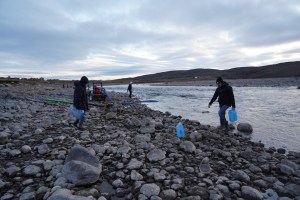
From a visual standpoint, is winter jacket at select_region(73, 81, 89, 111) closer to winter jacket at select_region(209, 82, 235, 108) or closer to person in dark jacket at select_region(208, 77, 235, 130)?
person in dark jacket at select_region(208, 77, 235, 130)

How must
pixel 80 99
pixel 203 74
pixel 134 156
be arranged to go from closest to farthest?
pixel 134 156
pixel 80 99
pixel 203 74

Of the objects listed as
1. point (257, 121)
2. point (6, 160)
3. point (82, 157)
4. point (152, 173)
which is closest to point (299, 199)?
point (152, 173)

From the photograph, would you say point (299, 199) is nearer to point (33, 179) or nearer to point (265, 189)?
point (265, 189)

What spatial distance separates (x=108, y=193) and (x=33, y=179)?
1.63 meters

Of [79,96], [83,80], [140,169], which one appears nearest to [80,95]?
[79,96]

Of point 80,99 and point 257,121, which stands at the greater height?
point 80,99

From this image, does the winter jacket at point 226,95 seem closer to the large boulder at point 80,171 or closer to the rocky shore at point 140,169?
the rocky shore at point 140,169

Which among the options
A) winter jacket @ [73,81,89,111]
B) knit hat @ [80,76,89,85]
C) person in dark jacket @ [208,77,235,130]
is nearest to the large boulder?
winter jacket @ [73,81,89,111]

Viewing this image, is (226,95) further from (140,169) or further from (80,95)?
(80,95)

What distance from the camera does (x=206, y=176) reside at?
4891 mm

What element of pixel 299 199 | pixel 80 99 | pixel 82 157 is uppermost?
pixel 80 99

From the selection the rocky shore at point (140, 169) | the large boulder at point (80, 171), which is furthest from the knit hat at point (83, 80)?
the large boulder at point (80, 171)

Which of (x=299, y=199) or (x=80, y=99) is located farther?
(x=80, y=99)

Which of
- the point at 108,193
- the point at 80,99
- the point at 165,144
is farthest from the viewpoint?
the point at 80,99
